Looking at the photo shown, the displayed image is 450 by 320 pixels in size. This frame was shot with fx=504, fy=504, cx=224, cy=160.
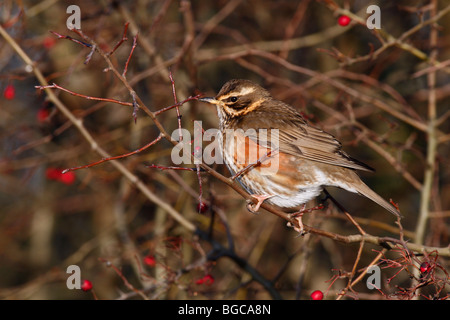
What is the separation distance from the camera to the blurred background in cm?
515

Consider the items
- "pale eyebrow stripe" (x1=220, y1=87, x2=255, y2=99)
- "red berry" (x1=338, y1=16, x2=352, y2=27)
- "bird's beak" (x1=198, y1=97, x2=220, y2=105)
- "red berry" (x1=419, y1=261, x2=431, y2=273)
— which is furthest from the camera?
"red berry" (x1=338, y1=16, x2=352, y2=27)

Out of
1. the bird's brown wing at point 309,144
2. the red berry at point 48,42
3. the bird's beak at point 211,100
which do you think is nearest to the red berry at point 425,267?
the bird's brown wing at point 309,144

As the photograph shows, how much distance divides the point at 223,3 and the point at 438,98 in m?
2.96

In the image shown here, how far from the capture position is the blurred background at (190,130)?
16.9 feet

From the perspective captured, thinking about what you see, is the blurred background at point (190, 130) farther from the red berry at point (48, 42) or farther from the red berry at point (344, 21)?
the red berry at point (344, 21)

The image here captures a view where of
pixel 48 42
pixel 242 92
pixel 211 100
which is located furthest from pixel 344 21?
pixel 48 42

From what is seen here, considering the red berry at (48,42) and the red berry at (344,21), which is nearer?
the red berry at (344,21)

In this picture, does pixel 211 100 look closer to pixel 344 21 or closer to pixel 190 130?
pixel 190 130

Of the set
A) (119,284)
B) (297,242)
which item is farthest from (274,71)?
(119,284)

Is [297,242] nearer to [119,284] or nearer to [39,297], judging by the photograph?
[119,284]

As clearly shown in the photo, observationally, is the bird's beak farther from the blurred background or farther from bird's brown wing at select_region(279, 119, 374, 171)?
the blurred background

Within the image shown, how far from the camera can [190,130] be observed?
5395mm

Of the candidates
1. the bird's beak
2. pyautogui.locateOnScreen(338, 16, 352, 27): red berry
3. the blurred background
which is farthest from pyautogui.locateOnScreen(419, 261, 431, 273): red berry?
pyautogui.locateOnScreen(338, 16, 352, 27): red berry

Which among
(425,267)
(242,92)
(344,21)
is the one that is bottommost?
(425,267)
